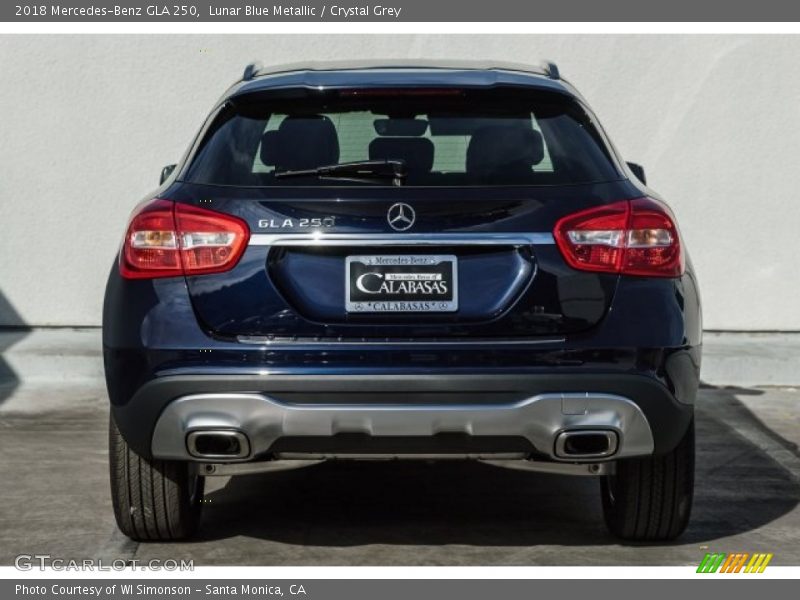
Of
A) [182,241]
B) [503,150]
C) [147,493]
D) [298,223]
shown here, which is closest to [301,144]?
[298,223]

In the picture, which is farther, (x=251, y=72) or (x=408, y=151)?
(x=251, y=72)

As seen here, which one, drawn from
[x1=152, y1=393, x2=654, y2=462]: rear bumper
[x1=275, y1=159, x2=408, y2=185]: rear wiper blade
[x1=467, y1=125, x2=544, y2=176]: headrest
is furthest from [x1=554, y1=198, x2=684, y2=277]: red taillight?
[x1=275, y1=159, x2=408, y2=185]: rear wiper blade

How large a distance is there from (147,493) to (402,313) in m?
1.24

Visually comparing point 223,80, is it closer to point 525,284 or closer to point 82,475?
point 82,475

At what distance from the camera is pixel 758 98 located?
10992mm

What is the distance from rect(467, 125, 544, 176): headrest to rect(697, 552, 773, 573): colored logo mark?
1491 mm

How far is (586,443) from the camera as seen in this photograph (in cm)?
500

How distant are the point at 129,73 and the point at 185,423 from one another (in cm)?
643

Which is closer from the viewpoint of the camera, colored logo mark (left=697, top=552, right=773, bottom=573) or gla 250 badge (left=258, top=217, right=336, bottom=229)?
gla 250 badge (left=258, top=217, right=336, bottom=229)

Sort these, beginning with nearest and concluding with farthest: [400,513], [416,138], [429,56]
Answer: [416,138], [400,513], [429,56]

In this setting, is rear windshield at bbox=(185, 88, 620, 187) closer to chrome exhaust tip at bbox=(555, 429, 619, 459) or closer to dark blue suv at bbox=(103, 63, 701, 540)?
dark blue suv at bbox=(103, 63, 701, 540)

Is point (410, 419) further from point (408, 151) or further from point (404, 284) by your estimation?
point (408, 151)

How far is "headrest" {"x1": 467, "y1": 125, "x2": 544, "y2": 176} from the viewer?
17.0ft

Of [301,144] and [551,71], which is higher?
[551,71]
